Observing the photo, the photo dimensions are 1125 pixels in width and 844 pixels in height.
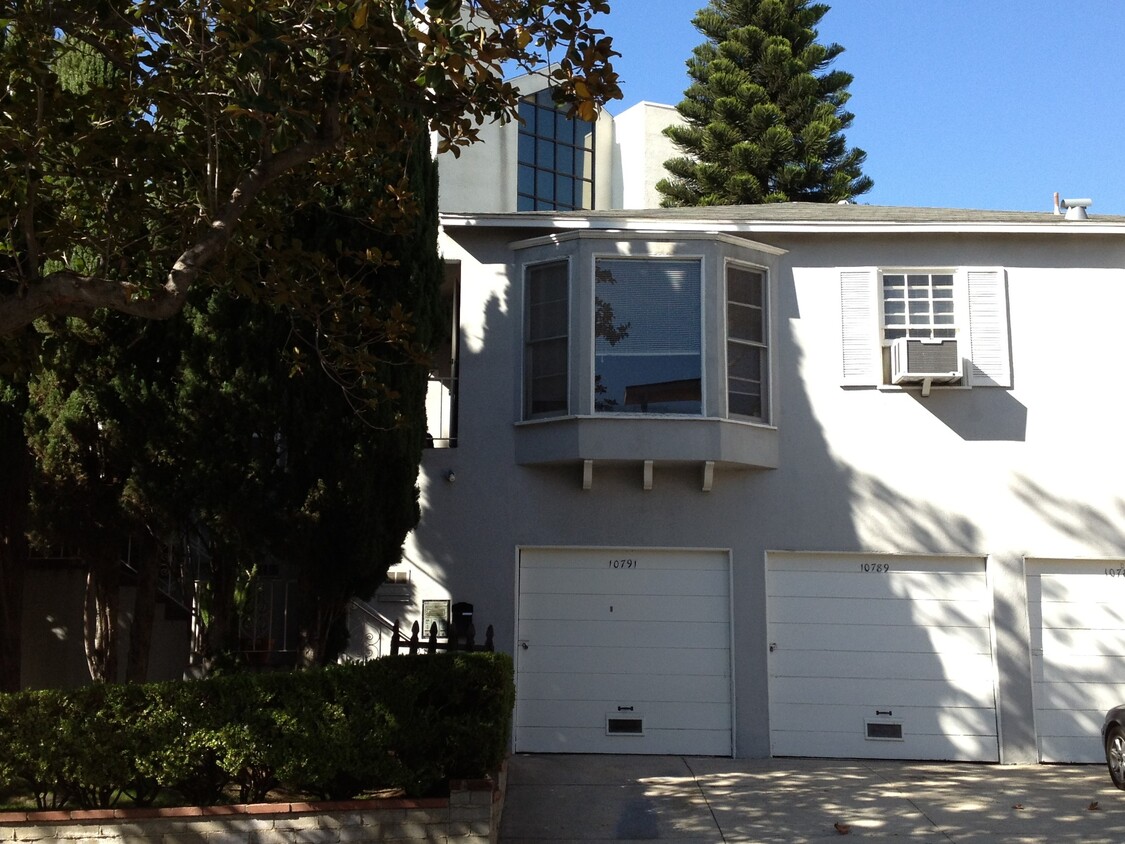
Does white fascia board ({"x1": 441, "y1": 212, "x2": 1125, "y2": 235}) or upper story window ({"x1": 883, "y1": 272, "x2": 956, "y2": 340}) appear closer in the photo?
white fascia board ({"x1": 441, "y1": 212, "x2": 1125, "y2": 235})

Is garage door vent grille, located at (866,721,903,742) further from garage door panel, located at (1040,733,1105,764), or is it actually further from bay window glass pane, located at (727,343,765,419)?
bay window glass pane, located at (727,343,765,419)

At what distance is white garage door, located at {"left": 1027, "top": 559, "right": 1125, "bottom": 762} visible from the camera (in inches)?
500

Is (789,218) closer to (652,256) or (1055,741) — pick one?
(652,256)

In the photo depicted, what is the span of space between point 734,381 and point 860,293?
5.75 feet

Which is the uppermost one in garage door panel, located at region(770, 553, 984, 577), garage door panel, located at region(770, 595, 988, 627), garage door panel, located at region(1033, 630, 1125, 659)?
garage door panel, located at region(770, 553, 984, 577)

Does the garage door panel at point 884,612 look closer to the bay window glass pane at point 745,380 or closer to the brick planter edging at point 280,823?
the bay window glass pane at point 745,380

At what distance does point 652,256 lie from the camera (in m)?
13.0

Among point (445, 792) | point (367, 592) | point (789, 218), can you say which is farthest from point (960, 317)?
point (445, 792)

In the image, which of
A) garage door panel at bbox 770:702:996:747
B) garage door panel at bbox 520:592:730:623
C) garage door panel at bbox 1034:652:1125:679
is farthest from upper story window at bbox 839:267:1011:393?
garage door panel at bbox 770:702:996:747

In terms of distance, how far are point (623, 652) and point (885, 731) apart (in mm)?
2839

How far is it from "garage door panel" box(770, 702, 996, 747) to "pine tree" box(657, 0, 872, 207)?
15614 mm

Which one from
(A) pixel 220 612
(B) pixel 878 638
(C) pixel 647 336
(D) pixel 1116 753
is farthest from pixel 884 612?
(A) pixel 220 612

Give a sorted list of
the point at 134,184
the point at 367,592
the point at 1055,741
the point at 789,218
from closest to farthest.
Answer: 1. the point at 134,184
2. the point at 367,592
3. the point at 1055,741
4. the point at 789,218

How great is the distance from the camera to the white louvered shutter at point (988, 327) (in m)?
13.1
